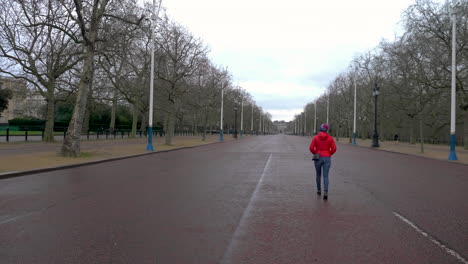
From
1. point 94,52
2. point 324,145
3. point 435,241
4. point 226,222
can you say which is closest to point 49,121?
point 94,52

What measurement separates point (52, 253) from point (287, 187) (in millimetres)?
6848

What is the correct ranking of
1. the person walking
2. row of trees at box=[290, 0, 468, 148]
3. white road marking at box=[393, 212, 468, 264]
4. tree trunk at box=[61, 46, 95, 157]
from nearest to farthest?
white road marking at box=[393, 212, 468, 264] → the person walking → tree trunk at box=[61, 46, 95, 157] → row of trees at box=[290, 0, 468, 148]

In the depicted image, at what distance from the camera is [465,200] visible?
339 inches

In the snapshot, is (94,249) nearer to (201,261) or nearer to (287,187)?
(201,261)

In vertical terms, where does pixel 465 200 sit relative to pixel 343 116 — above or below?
below

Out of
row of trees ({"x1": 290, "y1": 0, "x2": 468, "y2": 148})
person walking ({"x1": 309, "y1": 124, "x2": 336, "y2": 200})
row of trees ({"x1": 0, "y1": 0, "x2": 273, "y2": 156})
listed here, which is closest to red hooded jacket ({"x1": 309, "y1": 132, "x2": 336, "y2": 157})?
person walking ({"x1": 309, "y1": 124, "x2": 336, "y2": 200})

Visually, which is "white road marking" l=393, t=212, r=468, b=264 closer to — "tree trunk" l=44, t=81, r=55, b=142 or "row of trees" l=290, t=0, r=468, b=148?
"row of trees" l=290, t=0, r=468, b=148

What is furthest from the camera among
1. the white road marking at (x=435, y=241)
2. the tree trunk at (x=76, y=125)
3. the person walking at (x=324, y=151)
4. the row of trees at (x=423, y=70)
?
the row of trees at (x=423, y=70)

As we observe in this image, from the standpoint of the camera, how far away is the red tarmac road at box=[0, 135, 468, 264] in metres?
4.67

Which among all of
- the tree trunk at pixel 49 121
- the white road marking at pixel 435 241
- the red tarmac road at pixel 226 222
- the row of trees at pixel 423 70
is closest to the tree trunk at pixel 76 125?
the red tarmac road at pixel 226 222

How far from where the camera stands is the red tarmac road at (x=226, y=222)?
4.67 m

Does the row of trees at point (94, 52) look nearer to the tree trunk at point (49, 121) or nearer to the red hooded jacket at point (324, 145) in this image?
the tree trunk at point (49, 121)

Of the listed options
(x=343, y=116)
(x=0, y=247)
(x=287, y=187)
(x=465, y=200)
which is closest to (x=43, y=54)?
(x=287, y=187)

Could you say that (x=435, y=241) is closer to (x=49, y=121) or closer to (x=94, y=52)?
Answer: (x=94, y=52)
